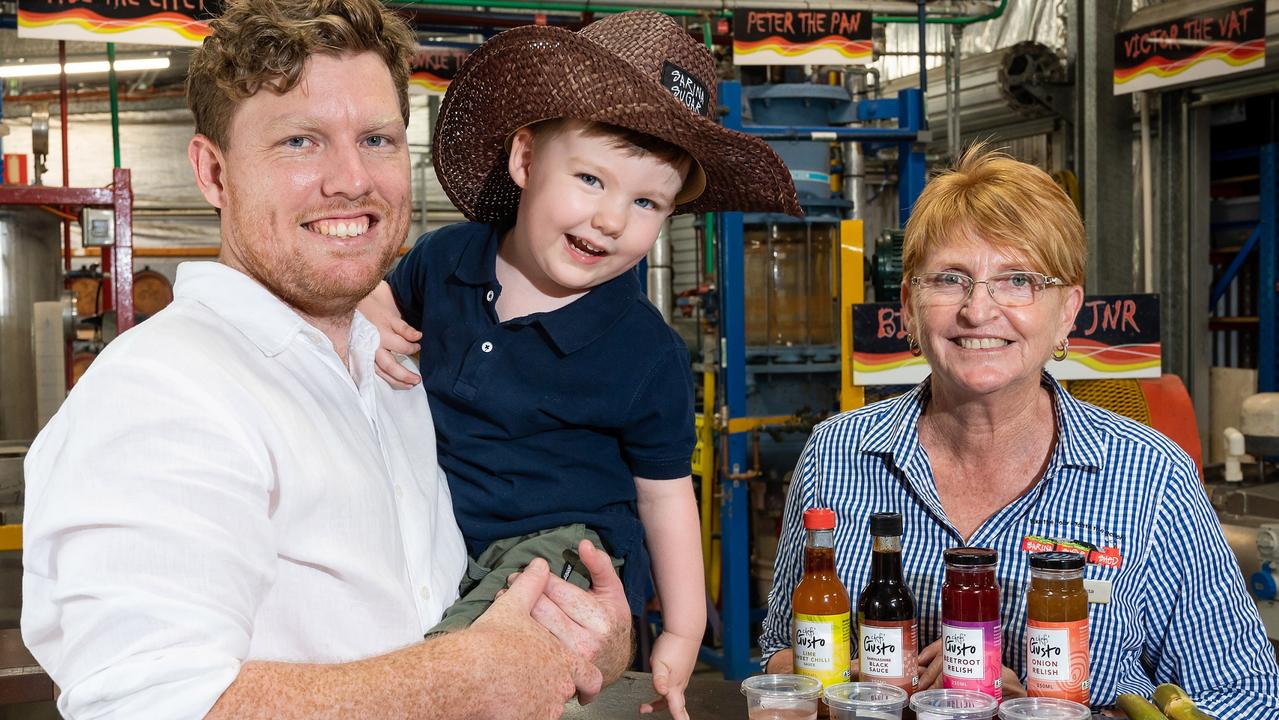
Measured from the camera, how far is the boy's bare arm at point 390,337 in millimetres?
1591

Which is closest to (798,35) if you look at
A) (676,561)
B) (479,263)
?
(479,263)

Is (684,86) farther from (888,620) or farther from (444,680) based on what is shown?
(444,680)

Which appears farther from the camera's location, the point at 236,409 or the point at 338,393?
the point at 338,393

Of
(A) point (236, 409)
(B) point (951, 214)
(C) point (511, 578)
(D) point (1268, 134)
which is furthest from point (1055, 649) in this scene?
(D) point (1268, 134)

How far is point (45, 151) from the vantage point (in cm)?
409

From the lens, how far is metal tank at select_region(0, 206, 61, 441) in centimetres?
377

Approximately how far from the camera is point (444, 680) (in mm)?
1157

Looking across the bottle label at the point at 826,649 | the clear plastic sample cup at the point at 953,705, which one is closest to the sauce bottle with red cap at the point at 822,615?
the bottle label at the point at 826,649

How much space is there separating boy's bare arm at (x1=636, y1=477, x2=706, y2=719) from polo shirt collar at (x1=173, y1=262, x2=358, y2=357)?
726 millimetres

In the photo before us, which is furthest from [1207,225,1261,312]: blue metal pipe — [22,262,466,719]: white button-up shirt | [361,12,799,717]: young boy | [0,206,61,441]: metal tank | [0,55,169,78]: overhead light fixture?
[0,55,169,78]: overhead light fixture

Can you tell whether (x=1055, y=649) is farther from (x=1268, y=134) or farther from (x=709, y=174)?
(x=1268, y=134)

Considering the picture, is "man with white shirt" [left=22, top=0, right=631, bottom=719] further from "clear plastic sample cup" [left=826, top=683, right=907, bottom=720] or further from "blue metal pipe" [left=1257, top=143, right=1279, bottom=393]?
"blue metal pipe" [left=1257, top=143, right=1279, bottom=393]

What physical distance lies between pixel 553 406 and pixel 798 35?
3.67 metres

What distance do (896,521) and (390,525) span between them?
2.31 ft
